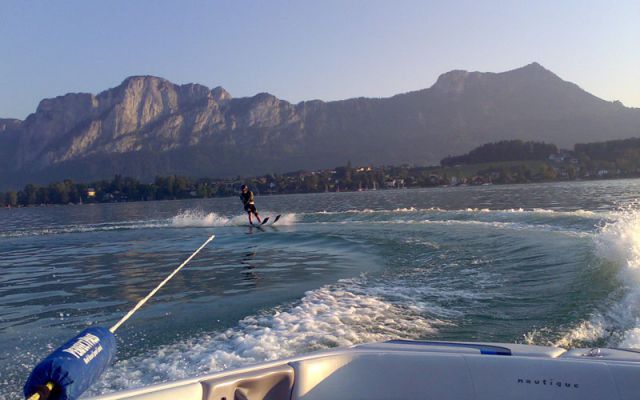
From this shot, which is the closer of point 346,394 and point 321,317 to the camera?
point 346,394

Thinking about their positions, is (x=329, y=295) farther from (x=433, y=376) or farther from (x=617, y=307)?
(x=433, y=376)

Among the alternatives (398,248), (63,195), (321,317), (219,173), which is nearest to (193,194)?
(63,195)

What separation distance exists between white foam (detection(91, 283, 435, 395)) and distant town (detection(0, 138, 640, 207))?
294 feet

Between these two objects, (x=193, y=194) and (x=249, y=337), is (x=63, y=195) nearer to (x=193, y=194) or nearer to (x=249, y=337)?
(x=193, y=194)

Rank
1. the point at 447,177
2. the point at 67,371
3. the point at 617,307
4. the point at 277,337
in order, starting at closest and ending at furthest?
the point at 67,371, the point at 277,337, the point at 617,307, the point at 447,177

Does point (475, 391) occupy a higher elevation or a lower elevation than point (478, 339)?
higher

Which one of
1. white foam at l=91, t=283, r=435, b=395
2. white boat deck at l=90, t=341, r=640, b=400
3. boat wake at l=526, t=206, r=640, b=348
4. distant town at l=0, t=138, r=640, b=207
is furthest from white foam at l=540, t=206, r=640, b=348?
distant town at l=0, t=138, r=640, b=207

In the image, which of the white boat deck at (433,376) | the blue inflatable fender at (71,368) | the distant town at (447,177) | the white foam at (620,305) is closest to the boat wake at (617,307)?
the white foam at (620,305)

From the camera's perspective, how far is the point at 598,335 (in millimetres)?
6898

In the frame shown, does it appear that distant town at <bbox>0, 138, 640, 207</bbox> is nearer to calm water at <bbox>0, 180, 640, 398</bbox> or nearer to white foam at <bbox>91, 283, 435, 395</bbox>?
calm water at <bbox>0, 180, 640, 398</bbox>

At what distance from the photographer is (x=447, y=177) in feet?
340

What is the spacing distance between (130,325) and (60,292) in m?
4.47

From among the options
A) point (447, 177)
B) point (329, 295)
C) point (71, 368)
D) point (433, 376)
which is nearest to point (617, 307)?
point (329, 295)

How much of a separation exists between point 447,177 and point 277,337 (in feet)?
326
